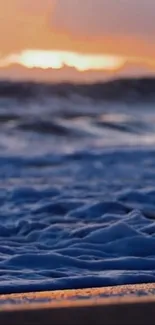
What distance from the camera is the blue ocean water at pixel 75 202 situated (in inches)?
127

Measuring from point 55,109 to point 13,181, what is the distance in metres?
8.33

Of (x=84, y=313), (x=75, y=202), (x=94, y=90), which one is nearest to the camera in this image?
(x=84, y=313)

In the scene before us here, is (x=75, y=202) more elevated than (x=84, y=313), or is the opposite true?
(x=75, y=202)

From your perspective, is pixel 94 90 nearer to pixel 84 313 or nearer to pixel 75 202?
pixel 75 202

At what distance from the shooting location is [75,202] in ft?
18.1

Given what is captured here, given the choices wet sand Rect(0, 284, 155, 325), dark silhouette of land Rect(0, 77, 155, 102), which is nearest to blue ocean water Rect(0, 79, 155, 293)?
wet sand Rect(0, 284, 155, 325)

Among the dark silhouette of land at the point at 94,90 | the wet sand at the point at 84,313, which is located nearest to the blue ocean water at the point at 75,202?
the wet sand at the point at 84,313

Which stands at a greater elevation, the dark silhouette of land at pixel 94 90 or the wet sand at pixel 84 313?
the dark silhouette of land at pixel 94 90

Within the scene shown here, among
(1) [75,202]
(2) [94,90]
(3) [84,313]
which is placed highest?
(2) [94,90]

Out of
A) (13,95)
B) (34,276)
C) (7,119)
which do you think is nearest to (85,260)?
(34,276)

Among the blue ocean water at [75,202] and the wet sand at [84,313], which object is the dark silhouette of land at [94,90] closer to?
the blue ocean water at [75,202]

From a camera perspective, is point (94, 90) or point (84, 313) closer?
point (84, 313)

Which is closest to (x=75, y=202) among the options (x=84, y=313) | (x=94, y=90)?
(x=84, y=313)

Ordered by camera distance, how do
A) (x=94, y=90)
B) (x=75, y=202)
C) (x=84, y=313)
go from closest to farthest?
(x=84, y=313) < (x=75, y=202) < (x=94, y=90)
